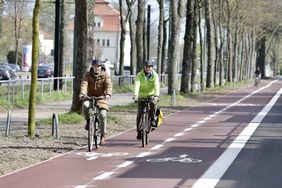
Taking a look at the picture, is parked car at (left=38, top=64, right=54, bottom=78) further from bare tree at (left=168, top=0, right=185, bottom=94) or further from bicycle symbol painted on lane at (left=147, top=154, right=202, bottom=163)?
bicycle symbol painted on lane at (left=147, top=154, right=202, bottom=163)

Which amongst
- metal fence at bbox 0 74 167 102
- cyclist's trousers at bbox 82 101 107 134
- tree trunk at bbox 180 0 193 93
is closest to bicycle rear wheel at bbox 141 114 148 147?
cyclist's trousers at bbox 82 101 107 134

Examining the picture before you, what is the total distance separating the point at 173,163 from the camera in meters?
12.5

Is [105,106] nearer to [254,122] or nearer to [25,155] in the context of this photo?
[25,155]

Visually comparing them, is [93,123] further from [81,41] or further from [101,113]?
[81,41]

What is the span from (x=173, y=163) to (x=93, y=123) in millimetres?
2430

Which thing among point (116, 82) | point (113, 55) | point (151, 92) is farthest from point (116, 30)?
point (151, 92)

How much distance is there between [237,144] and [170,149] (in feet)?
6.31

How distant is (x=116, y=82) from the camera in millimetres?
45062

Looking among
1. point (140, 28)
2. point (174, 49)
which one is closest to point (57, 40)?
point (140, 28)

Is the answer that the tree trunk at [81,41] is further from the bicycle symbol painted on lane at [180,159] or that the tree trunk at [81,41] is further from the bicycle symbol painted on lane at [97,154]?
the bicycle symbol painted on lane at [180,159]

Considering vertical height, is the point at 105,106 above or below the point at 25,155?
above

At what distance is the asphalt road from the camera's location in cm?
1037

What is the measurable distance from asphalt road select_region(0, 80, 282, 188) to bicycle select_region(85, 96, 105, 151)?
25cm

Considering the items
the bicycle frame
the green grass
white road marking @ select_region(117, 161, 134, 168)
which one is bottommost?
white road marking @ select_region(117, 161, 134, 168)
